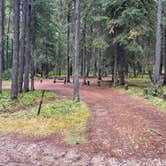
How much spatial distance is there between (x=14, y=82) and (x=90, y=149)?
919 cm

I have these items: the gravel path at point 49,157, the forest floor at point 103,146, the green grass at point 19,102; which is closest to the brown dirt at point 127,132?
the forest floor at point 103,146

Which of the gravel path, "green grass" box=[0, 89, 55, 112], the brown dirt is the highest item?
"green grass" box=[0, 89, 55, 112]

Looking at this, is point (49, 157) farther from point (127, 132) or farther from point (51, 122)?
point (51, 122)

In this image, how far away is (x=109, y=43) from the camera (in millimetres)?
26641

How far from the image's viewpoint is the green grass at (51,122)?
35.6 ft

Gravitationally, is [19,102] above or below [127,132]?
above

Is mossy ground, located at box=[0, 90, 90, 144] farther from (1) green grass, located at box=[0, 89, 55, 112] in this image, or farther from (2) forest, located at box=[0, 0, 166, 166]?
(1) green grass, located at box=[0, 89, 55, 112]

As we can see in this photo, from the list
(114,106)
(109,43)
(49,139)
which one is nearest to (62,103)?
(114,106)

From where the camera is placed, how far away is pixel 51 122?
12008 mm

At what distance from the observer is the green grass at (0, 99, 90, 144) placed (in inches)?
427

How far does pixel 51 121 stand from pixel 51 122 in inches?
5.3

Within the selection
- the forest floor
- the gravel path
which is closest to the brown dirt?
the forest floor

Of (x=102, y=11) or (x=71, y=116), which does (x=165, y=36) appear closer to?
(x=102, y=11)

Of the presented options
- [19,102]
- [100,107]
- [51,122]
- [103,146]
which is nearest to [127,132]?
[103,146]
